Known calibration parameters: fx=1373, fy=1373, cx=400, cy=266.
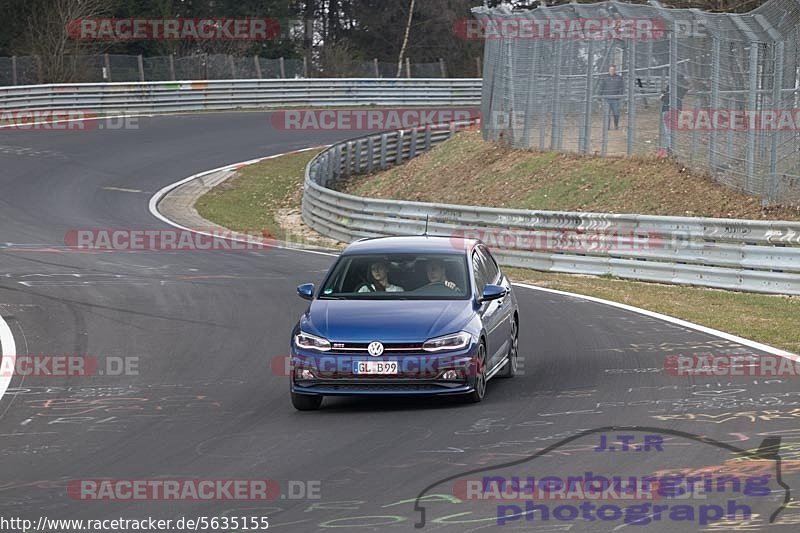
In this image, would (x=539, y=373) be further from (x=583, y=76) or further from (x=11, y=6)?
(x=11, y=6)

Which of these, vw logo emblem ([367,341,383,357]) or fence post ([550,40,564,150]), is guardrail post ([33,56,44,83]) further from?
vw logo emblem ([367,341,383,357])

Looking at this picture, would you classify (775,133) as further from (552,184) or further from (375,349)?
(375,349)

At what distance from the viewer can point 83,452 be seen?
9.84 metres

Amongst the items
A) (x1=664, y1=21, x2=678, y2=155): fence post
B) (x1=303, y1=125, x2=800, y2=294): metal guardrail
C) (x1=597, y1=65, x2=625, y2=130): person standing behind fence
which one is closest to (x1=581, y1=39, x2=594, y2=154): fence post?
(x1=597, y1=65, x2=625, y2=130): person standing behind fence

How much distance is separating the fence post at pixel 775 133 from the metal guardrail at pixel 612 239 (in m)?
3.38

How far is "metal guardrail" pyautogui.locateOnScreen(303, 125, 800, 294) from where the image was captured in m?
19.6

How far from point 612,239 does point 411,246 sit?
9.85 m

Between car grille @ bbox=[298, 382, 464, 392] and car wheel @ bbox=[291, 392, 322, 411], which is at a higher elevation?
car grille @ bbox=[298, 382, 464, 392]

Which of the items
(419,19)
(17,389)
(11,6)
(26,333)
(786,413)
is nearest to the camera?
(786,413)

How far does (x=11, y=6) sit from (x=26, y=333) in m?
49.1

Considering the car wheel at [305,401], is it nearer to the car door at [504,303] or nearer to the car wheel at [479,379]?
the car wheel at [479,379]

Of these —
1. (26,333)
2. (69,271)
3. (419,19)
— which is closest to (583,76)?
(69,271)

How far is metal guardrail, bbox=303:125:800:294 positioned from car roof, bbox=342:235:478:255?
7684 millimetres

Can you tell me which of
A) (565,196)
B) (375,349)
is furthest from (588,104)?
(375,349)
